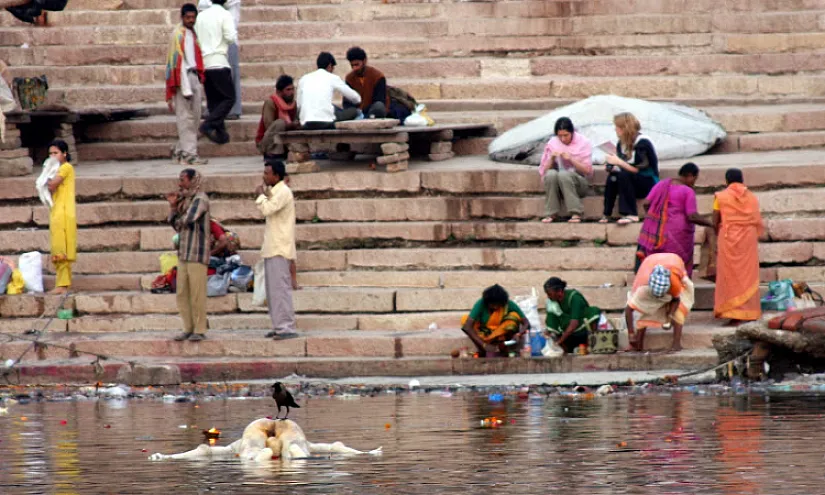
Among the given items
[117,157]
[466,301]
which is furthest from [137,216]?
[466,301]

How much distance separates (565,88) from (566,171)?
147 inches

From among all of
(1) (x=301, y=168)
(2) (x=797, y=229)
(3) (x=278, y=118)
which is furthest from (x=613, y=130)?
(3) (x=278, y=118)

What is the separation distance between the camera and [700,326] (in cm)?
1367

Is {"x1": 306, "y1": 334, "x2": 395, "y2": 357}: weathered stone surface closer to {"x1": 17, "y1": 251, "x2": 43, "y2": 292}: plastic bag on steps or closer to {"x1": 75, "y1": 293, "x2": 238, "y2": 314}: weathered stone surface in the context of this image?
{"x1": 75, "y1": 293, "x2": 238, "y2": 314}: weathered stone surface

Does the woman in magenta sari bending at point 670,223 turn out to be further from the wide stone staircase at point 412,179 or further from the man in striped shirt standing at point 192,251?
the man in striped shirt standing at point 192,251

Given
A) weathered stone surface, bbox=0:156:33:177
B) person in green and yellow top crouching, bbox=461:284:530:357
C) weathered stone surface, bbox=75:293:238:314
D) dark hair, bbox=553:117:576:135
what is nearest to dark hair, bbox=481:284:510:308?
person in green and yellow top crouching, bbox=461:284:530:357

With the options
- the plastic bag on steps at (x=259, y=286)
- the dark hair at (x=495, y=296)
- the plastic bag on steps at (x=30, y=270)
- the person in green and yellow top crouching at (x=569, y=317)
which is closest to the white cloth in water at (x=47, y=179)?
the plastic bag on steps at (x=30, y=270)

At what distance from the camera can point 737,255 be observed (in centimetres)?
1352

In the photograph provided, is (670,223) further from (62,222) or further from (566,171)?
(62,222)

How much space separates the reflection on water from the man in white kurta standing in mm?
1384

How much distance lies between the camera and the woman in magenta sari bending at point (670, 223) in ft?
45.1

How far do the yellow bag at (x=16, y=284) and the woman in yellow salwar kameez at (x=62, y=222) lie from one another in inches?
12.7

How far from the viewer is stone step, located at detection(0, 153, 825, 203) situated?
1529cm

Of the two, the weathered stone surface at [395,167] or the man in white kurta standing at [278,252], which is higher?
the weathered stone surface at [395,167]
